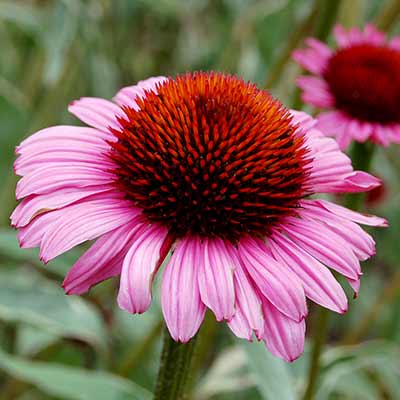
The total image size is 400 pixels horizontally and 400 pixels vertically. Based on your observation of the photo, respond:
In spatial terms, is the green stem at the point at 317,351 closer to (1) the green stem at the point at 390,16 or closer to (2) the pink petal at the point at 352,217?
(2) the pink petal at the point at 352,217

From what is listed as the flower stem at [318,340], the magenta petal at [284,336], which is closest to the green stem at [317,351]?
the flower stem at [318,340]

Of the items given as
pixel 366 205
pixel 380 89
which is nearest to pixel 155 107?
pixel 380 89

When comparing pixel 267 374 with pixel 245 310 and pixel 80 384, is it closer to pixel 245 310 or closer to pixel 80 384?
pixel 80 384

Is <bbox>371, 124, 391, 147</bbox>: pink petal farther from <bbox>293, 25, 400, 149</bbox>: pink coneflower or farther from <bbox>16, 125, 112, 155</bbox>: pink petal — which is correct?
<bbox>16, 125, 112, 155</bbox>: pink petal

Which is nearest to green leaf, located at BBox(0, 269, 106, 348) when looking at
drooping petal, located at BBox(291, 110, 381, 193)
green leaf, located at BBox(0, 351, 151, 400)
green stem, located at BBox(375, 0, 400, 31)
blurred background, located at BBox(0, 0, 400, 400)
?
blurred background, located at BBox(0, 0, 400, 400)

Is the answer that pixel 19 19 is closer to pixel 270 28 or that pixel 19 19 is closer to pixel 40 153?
pixel 270 28

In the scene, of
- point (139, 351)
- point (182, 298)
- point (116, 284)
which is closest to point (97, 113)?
point (182, 298)
